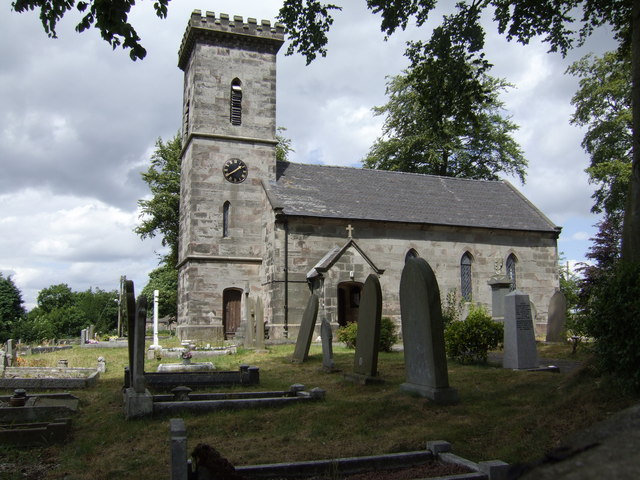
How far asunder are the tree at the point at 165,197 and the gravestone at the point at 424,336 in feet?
103

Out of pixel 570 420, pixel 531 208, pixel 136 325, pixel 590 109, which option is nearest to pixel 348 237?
pixel 531 208

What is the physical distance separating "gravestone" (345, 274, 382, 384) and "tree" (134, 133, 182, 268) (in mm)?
29675

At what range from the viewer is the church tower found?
84.5 ft

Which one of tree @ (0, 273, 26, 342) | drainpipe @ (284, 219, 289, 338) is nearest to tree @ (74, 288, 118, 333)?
tree @ (0, 273, 26, 342)

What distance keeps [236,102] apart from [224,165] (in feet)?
11.6

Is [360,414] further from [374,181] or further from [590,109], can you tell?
[590,109]

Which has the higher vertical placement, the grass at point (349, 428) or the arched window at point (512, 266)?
the arched window at point (512, 266)

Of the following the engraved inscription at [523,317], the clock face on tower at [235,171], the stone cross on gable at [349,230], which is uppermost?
the clock face on tower at [235,171]

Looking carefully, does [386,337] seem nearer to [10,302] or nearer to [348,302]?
[348,302]

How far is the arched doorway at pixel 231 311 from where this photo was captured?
84.9 ft

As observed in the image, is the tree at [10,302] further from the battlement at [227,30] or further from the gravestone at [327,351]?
the gravestone at [327,351]

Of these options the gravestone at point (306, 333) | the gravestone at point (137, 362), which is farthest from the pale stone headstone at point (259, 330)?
the gravestone at point (137, 362)

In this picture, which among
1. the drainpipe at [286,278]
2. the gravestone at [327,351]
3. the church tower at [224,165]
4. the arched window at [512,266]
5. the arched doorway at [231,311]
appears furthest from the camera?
the arched window at [512,266]

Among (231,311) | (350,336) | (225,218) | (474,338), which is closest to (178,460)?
(474,338)
